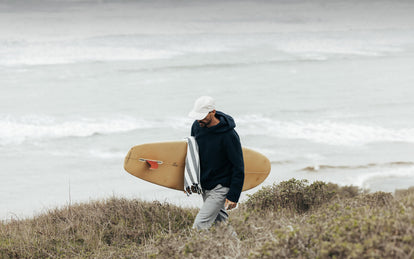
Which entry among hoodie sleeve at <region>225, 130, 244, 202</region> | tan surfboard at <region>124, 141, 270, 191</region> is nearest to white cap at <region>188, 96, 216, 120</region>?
hoodie sleeve at <region>225, 130, 244, 202</region>

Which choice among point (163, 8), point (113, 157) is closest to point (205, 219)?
point (113, 157)

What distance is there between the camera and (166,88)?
39781 millimetres

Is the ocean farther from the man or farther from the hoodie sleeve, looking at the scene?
the hoodie sleeve

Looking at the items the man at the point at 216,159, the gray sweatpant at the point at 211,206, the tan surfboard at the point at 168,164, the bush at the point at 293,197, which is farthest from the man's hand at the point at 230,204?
the bush at the point at 293,197

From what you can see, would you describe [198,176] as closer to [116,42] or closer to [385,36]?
[116,42]

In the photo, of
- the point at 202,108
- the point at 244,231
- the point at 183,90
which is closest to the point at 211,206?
the point at 244,231

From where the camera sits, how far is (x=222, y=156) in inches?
191

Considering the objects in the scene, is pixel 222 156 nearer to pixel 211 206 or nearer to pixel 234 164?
pixel 234 164

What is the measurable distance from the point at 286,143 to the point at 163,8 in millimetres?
76343

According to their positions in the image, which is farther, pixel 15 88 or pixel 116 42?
pixel 116 42

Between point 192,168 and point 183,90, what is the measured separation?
112 ft

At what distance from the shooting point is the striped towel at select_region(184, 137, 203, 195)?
5094 mm

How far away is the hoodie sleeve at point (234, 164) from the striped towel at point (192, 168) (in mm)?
436

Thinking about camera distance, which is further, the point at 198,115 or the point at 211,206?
the point at 211,206
